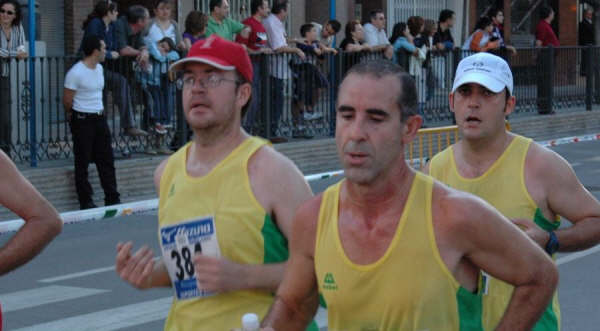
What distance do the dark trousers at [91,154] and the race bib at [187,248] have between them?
9.11 meters

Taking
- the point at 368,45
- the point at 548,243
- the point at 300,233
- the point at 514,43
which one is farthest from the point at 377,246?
the point at 514,43

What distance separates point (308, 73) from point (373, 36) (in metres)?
1.77

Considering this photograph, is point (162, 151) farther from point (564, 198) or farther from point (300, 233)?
point (300, 233)

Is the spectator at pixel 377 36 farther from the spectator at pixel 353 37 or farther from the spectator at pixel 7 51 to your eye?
the spectator at pixel 7 51

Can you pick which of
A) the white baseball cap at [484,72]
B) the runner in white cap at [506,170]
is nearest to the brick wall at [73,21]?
the runner in white cap at [506,170]

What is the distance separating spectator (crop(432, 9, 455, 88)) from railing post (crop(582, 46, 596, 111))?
16.5ft

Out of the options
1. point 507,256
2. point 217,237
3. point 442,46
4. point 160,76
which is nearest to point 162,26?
point 160,76

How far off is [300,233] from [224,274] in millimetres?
447

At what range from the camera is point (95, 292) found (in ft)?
30.2

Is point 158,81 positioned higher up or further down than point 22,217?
higher up

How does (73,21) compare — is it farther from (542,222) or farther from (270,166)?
(270,166)

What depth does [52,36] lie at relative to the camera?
19.5 metres

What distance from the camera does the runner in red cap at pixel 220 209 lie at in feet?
13.5

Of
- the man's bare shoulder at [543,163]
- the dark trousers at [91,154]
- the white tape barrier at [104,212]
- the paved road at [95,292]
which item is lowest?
the paved road at [95,292]
